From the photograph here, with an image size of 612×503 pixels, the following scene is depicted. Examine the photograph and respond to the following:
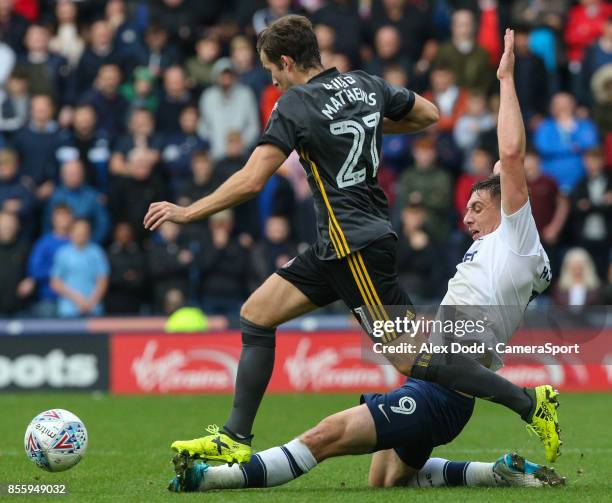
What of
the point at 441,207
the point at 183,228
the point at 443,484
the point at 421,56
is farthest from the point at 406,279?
the point at 443,484

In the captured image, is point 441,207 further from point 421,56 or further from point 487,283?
point 487,283

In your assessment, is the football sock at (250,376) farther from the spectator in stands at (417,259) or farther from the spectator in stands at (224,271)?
the spectator in stands at (224,271)

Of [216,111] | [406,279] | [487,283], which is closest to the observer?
[487,283]

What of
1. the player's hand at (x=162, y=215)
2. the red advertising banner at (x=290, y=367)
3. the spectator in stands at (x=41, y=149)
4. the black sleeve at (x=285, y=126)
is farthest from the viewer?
the spectator in stands at (x=41, y=149)

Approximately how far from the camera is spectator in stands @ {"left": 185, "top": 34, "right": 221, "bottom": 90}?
58.8ft

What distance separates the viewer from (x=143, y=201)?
16.3 metres

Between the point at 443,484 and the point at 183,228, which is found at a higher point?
the point at 183,228

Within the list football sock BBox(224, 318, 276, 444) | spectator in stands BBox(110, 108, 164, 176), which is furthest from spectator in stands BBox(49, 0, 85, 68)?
football sock BBox(224, 318, 276, 444)

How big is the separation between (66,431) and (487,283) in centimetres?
247

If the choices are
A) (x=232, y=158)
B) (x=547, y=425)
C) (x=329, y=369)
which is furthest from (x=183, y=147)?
(x=547, y=425)

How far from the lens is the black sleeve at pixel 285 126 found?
7.00 m

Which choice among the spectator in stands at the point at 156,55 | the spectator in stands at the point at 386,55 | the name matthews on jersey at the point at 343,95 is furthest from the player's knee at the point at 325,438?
the spectator in stands at the point at 156,55

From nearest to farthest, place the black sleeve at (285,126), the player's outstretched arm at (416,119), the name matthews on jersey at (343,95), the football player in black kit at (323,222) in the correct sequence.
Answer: the football player in black kit at (323,222)
the black sleeve at (285,126)
the name matthews on jersey at (343,95)
the player's outstretched arm at (416,119)

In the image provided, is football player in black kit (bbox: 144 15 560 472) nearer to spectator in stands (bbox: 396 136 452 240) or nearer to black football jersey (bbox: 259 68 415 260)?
black football jersey (bbox: 259 68 415 260)
